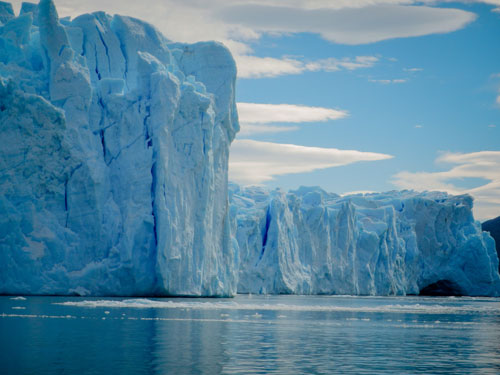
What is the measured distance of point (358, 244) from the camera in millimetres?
62250

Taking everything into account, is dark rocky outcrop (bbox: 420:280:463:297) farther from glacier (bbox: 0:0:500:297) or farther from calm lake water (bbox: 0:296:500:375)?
calm lake water (bbox: 0:296:500:375)

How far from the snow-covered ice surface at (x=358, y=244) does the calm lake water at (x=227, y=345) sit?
27029 millimetres

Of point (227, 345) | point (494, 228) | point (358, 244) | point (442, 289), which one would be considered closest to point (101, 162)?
point (227, 345)

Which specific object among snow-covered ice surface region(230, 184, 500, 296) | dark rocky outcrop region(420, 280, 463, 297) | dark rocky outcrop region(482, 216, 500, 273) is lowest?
dark rocky outcrop region(420, 280, 463, 297)

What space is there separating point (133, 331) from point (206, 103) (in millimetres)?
21091

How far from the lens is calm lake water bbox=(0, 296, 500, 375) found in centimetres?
1020

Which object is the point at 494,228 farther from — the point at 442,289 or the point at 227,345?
the point at 227,345

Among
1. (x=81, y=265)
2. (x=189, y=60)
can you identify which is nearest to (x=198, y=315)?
(x=81, y=265)

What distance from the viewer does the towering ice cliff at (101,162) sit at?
1195 inches

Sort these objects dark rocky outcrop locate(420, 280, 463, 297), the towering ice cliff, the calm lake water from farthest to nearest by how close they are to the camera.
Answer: dark rocky outcrop locate(420, 280, 463, 297), the towering ice cliff, the calm lake water

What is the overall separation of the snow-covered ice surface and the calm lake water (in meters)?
27.0

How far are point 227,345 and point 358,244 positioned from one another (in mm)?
50166

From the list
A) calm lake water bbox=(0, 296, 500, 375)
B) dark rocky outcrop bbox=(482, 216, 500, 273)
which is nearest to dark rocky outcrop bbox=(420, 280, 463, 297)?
dark rocky outcrop bbox=(482, 216, 500, 273)

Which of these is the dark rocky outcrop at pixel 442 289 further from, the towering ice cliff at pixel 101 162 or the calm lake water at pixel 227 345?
the calm lake water at pixel 227 345
